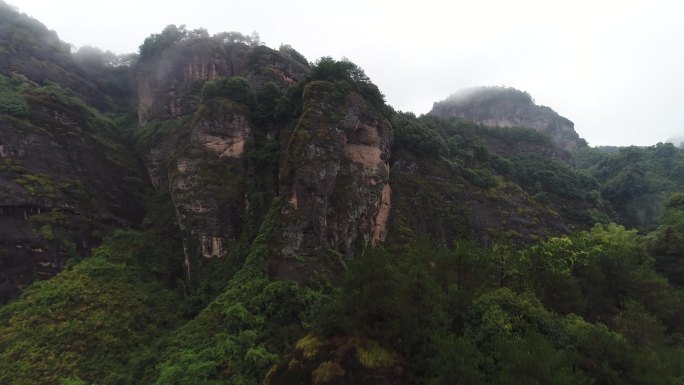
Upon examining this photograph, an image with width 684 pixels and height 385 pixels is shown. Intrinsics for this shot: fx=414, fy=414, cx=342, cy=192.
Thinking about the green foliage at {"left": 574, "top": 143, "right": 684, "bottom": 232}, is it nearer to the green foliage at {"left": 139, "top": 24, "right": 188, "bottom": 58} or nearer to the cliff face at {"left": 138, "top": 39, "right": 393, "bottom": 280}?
the cliff face at {"left": 138, "top": 39, "right": 393, "bottom": 280}

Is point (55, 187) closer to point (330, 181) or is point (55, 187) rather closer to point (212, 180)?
point (212, 180)

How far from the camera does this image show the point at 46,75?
58.2 meters

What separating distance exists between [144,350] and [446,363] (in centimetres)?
2379

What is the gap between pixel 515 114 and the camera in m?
124

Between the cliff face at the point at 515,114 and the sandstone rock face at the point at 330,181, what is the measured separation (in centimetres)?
8641

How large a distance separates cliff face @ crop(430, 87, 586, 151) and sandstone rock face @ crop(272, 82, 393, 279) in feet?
283

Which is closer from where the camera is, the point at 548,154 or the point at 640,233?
the point at 640,233

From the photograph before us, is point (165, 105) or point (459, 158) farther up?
point (165, 105)

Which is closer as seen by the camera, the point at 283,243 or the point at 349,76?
the point at 283,243

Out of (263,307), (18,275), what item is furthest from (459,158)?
(18,275)

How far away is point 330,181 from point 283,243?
802 cm

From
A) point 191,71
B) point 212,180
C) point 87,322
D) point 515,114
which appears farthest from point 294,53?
point 515,114

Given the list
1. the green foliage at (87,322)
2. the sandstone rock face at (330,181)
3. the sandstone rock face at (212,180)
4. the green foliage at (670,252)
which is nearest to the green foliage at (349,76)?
the sandstone rock face at (330,181)

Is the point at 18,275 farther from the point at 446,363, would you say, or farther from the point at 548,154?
the point at 548,154
